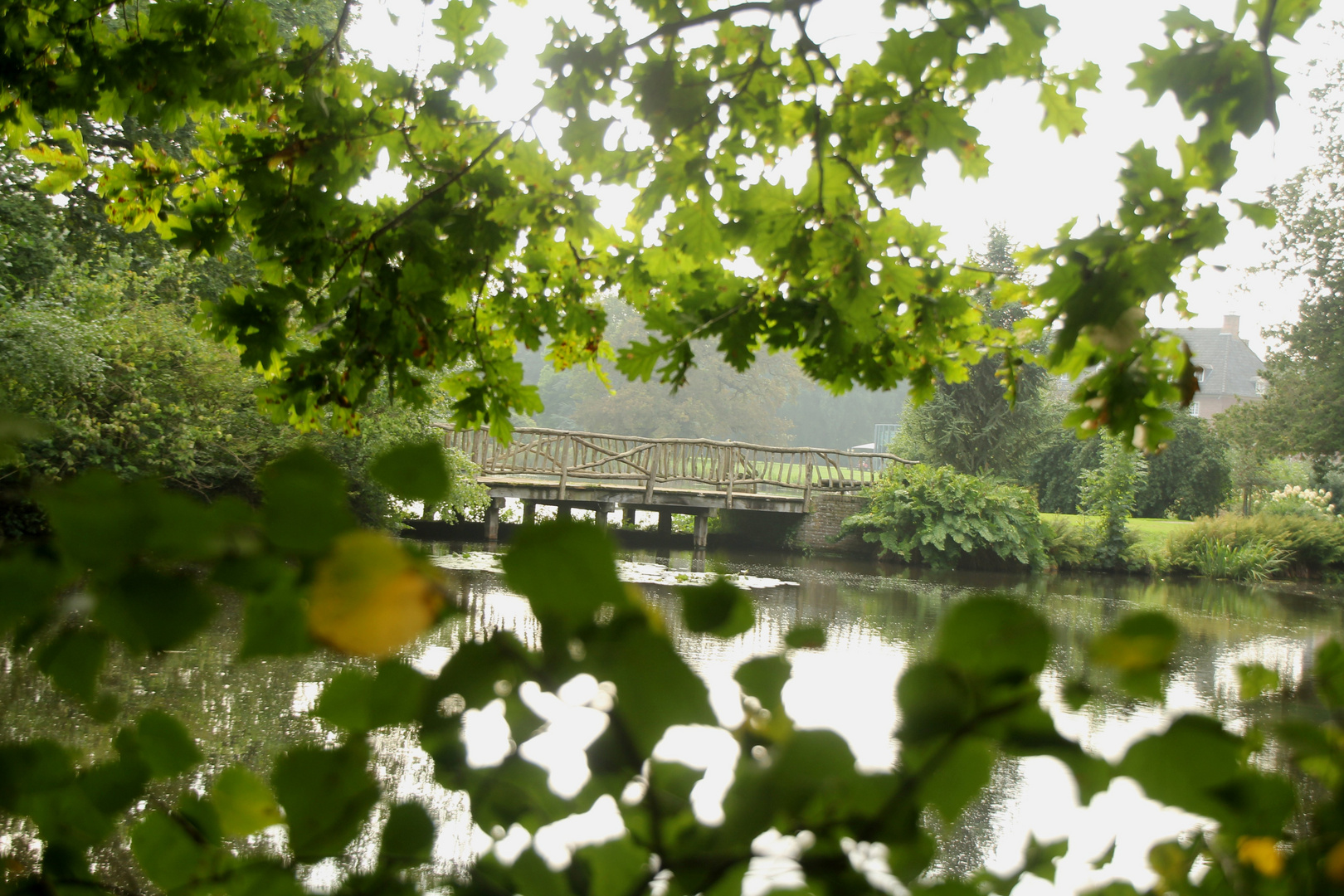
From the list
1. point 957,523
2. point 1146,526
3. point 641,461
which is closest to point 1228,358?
point 1146,526

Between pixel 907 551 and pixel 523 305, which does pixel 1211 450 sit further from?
pixel 523 305

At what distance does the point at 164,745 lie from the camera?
1.50 ft

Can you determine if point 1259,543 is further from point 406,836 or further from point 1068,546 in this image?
point 406,836

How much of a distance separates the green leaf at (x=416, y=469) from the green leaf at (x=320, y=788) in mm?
149

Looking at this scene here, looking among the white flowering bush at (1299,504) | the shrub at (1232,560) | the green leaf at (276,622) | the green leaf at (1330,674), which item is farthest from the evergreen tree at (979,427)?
the green leaf at (276,622)

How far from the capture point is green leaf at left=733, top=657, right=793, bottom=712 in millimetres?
354

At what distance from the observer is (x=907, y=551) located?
14242 mm

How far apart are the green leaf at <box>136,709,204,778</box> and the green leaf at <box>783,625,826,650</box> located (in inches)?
12.7

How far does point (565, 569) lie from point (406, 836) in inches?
8.5

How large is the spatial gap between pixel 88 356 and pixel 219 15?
576cm

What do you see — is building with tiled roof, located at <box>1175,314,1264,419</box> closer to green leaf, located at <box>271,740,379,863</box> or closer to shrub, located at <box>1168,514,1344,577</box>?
shrub, located at <box>1168,514,1344,577</box>

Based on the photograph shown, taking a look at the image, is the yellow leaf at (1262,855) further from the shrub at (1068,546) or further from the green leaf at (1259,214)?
the shrub at (1068,546)

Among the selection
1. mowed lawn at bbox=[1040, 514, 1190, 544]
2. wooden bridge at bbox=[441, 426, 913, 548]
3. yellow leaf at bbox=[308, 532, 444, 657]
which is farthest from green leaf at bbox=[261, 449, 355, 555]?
mowed lawn at bbox=[1040, 514, 1190, 544]

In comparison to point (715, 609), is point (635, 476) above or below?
above
